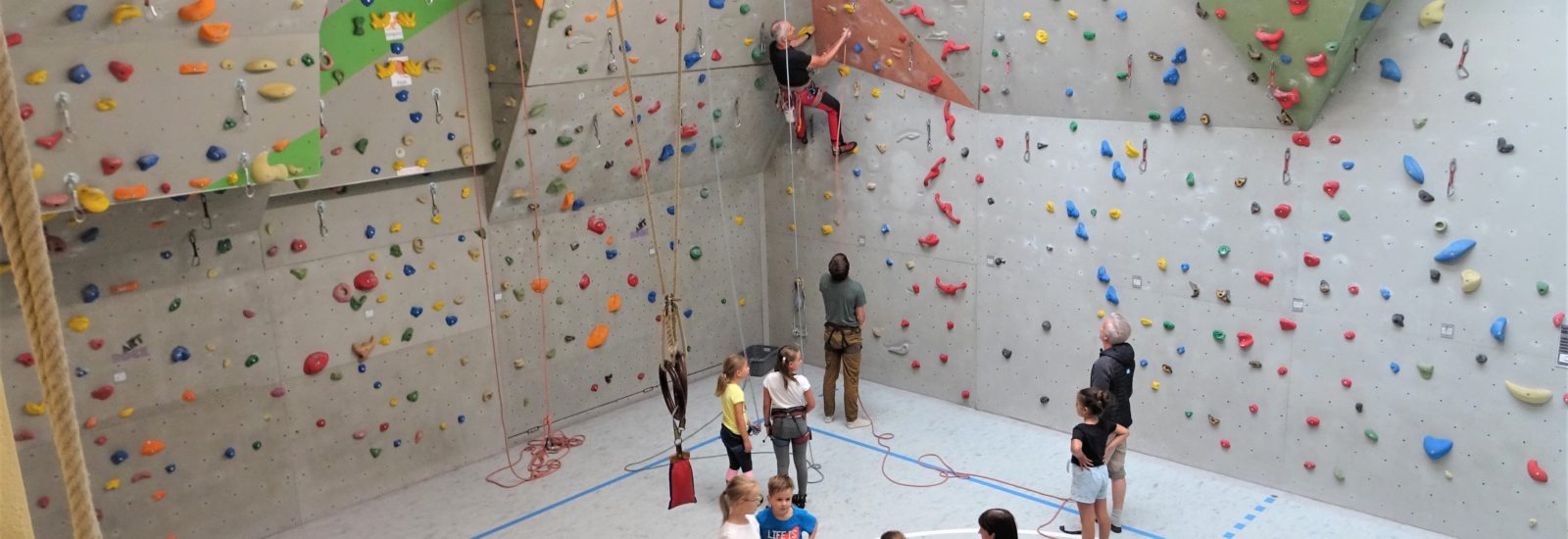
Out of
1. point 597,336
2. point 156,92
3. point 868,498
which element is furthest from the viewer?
point 597,336

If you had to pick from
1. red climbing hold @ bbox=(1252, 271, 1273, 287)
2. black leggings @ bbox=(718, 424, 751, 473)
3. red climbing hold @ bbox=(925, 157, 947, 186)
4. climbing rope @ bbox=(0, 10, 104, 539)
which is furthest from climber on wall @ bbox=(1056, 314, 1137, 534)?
climbing rope @ bbox=(0, 10, 104, 539)

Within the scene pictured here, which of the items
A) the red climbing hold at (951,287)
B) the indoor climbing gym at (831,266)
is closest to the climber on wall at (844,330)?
the indoor climbing gym at (831,266)

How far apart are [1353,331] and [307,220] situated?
591 centimetres

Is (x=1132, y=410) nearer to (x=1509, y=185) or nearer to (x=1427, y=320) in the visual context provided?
(x=1427, y=320)

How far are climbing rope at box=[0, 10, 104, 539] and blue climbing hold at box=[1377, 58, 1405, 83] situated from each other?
601 centimetres

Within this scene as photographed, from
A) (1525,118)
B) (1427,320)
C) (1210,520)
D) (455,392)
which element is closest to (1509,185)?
(1525,118)

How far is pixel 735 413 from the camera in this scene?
6480 mm

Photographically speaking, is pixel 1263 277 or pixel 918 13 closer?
pixel 1263 277

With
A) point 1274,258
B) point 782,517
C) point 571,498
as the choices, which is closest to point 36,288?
point 782,517

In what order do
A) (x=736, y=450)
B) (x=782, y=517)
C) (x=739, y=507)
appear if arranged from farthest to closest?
1. (x=736, y=450)
2. (x=782, y=517)
3. (x=739, y=507)

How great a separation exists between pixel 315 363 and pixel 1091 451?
441cm

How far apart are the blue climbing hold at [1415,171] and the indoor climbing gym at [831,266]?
0.01 meters

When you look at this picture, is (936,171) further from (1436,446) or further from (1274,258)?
(1436,446)

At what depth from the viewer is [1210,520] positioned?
664 centimetres
